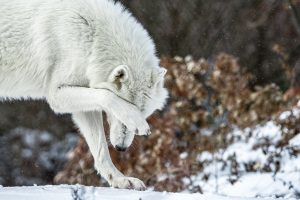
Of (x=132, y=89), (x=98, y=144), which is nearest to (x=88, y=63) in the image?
(x=132, y=89)

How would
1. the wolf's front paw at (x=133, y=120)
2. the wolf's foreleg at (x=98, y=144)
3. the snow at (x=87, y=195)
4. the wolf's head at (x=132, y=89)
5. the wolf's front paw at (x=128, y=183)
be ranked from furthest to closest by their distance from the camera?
1. the wolf's foreleg at (x=98, y=144)
2. the wolf's front paw at (x=128, y=183)
3. the wolf's head at (x=132, y=89)
4. the wolf's front paw at (x=133, y=120)
5. the snow at (x=87, y=195)

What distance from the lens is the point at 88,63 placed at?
5.74 m

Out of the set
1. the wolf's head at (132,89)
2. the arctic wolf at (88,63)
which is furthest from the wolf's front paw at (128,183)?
the wolf's head at (132,89)

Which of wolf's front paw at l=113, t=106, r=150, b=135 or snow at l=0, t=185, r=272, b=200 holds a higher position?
wolf's front paw at l=113, t=106, r=150, b=135

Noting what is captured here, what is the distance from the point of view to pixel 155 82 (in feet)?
18.6

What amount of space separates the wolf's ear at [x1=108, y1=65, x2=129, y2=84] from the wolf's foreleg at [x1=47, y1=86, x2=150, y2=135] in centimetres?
13

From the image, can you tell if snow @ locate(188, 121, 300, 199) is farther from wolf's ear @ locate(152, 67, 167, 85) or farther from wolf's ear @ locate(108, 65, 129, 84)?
wolf's ear @ locate(108, 65, 129, 84)

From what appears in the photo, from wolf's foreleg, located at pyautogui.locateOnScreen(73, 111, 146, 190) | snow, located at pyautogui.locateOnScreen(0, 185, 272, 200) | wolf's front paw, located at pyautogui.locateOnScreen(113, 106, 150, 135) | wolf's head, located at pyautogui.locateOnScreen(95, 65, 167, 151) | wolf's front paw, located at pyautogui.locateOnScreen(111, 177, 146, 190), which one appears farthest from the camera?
wolf's foreleg, located at pyautogui.locateOnScreen(73, 111, 146, 190)

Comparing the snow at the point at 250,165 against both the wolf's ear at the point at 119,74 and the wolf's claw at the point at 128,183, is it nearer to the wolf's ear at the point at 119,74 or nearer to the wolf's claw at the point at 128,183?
the wolf's claw at the point at 128,183

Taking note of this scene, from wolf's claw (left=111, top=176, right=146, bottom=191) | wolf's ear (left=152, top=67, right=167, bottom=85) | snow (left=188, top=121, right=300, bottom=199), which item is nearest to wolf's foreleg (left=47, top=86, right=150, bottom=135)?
wolf's ear (left=152, top=67, right=167, bottom=85)

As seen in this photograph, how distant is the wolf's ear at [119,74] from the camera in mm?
5520

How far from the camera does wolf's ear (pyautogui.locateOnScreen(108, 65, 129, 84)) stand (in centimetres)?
552

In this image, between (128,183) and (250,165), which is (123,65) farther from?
(250,165)

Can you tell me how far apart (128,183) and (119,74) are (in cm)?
91
